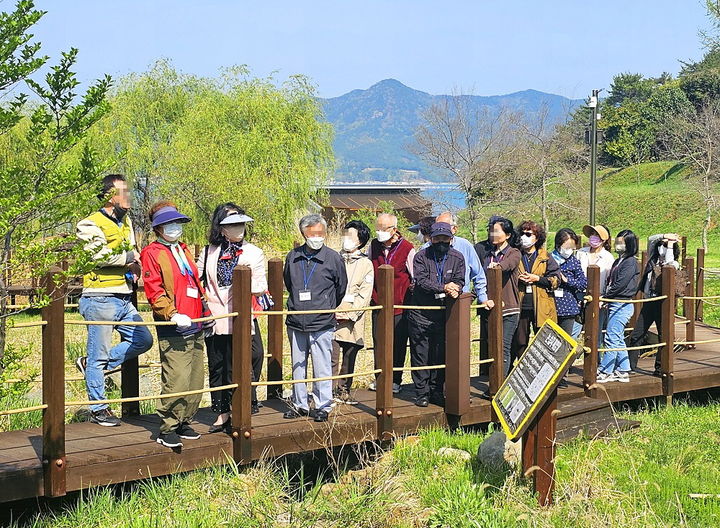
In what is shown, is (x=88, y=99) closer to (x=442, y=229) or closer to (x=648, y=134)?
(x=442, y=229)

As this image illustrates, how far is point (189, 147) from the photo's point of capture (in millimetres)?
24516

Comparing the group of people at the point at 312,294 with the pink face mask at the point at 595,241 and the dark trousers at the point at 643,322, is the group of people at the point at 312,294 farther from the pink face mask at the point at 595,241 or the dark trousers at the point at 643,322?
the dark trousers at the point at 643,322

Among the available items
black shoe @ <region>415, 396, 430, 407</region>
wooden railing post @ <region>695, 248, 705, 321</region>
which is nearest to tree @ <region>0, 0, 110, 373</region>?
black shoe @ <region>415, 396, 430, 407</region>

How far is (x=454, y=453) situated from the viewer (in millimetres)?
7297

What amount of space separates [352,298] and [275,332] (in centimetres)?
77

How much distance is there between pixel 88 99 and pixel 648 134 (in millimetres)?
53709

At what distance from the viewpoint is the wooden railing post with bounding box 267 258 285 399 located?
8.12m

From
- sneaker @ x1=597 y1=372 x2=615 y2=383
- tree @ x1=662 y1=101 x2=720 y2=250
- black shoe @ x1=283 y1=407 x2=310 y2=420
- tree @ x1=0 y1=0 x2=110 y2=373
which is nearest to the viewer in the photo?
tree @ x1=0 y1=0 x2=110 y2=373

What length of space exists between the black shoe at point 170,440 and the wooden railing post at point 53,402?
0.80 meters

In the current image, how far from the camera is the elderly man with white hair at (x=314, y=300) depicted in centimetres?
719

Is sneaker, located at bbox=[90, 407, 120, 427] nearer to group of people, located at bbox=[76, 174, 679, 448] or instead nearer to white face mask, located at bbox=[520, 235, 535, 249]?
group of people, located at bbox=[76, 174, 679, 448]

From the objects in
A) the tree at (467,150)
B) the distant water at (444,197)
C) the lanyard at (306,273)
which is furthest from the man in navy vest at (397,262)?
the distant water at (444,197)

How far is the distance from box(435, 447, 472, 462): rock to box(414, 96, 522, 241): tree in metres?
23.6

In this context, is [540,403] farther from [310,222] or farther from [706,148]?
[706,148]
